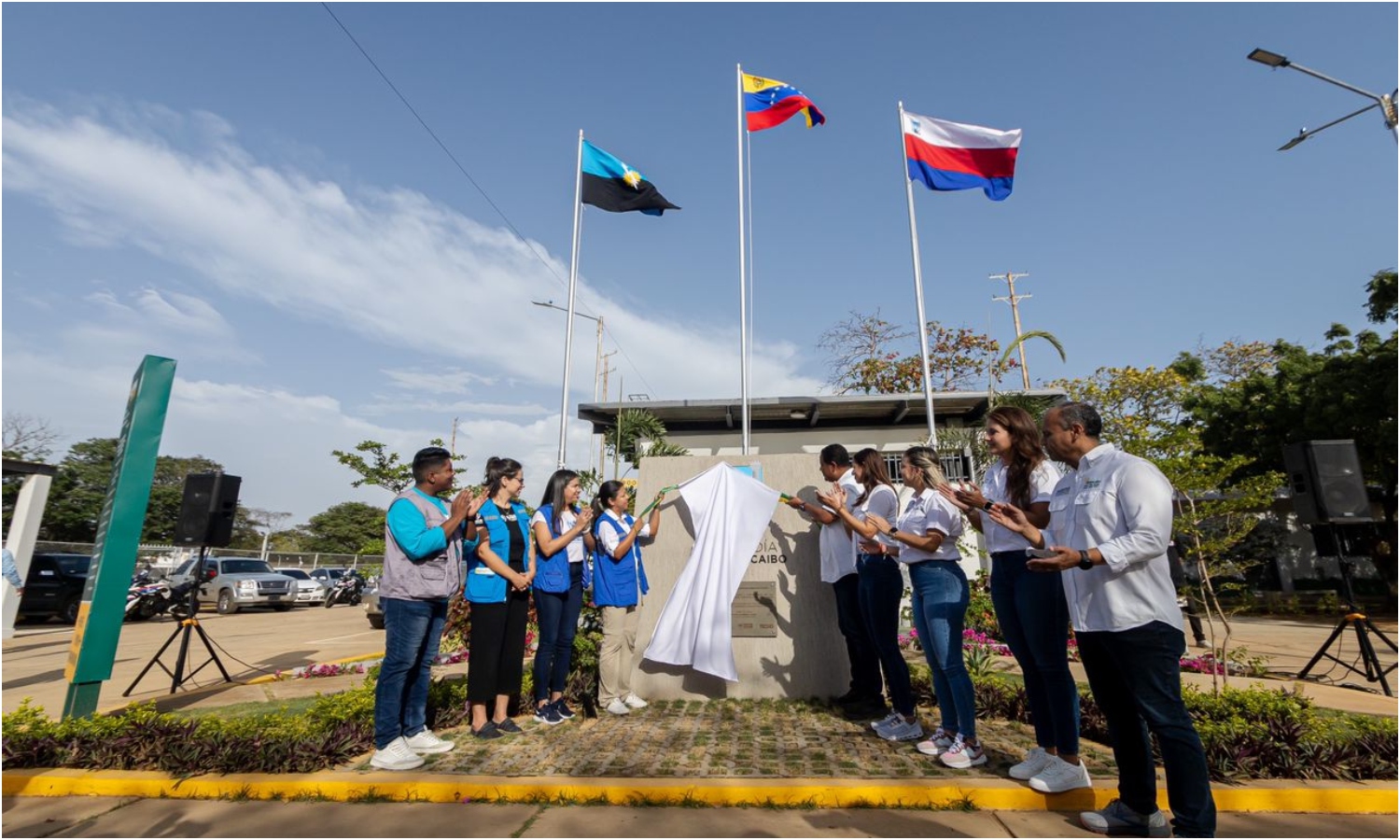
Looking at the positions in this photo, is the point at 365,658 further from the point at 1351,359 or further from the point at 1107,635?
the point at 1351,359

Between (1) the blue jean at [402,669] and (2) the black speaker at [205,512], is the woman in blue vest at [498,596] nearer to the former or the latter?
(1) the blue jean at [402,669]

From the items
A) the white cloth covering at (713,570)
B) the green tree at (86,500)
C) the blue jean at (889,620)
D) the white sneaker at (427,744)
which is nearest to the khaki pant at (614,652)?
the white cloth covering at (713,570)

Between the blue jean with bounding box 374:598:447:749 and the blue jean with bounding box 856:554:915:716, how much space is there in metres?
2.95

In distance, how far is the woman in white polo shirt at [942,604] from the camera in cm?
380

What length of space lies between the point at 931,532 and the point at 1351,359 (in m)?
21.4

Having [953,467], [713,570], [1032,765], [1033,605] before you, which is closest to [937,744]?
[1032,765]

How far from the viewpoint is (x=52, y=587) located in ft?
49.0

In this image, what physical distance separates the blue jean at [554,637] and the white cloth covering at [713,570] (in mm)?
779

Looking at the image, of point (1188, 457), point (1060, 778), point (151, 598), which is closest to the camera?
point (1060, 778)

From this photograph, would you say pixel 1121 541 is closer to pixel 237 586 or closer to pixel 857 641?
pixel 857 641

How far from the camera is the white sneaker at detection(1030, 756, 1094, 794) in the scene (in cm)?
329

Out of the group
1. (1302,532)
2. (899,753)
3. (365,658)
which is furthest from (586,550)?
(1302,532)

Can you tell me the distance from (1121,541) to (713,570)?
334 centimetres

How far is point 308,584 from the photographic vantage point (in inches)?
890
